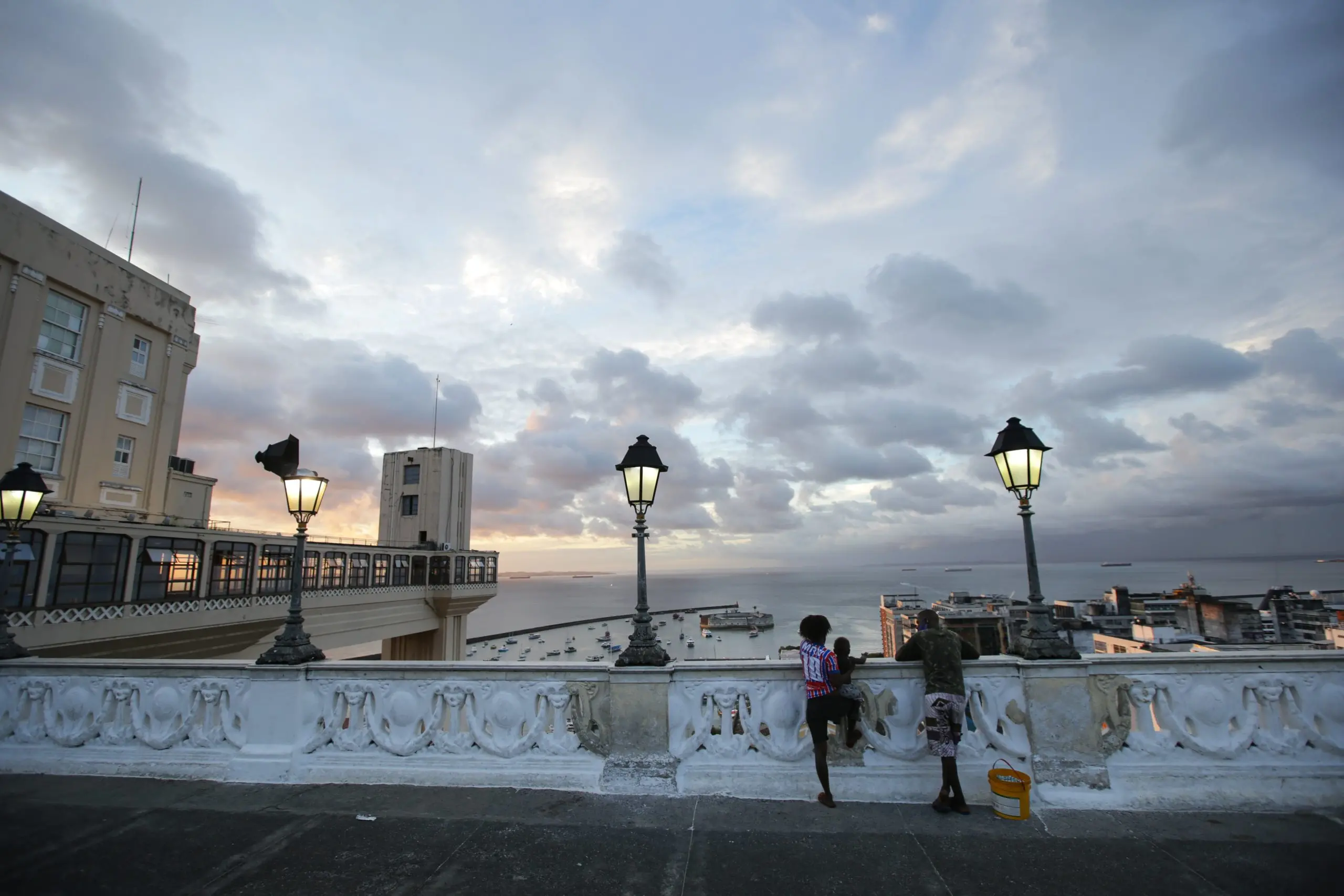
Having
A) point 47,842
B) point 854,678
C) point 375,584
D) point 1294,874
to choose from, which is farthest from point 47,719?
point 375,584

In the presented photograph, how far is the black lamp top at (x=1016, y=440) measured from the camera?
630cm

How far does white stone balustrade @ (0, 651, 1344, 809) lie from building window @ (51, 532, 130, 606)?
21051mm

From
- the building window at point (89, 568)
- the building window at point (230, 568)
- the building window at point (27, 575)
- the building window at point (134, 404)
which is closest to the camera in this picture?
the building window at point (27, 575)

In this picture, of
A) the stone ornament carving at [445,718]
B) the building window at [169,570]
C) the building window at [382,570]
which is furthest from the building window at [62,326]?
the stone ornament carving at [445,718]

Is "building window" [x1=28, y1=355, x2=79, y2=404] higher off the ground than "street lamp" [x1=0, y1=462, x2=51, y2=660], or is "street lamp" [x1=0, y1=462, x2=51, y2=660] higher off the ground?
"building window" [x1=28, y1=355, x2=79, y2=404]

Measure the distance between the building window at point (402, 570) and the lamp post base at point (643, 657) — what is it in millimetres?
42056

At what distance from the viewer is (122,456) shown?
96.0ft

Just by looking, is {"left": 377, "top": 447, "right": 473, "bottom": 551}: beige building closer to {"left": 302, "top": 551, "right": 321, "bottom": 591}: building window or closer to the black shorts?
{"left": 302, "top": 551, "right": 321, "bottom": 591}: building window

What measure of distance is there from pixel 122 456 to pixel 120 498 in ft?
7.42

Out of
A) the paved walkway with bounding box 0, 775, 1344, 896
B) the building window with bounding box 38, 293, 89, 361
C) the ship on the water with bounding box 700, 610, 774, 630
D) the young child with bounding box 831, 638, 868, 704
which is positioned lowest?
the ship on the water with bounding box 700, 610, 774, 630

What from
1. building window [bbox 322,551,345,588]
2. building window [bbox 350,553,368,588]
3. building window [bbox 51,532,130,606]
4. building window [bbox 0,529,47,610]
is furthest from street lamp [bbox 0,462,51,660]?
building window [bbox 350,553,368,588]

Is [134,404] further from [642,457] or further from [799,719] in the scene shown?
[799,719]

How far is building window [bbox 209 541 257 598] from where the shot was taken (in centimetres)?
2839

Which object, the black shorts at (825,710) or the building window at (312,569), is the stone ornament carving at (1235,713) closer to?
the black shorts at (825,710)
